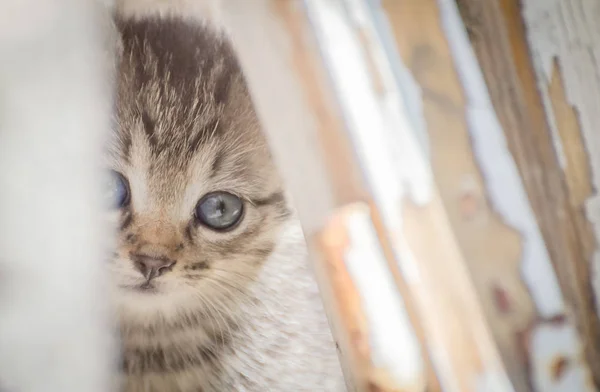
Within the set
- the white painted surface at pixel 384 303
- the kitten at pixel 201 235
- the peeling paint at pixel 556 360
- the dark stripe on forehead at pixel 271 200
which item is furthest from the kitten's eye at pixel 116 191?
the peeling paint at pixel 556 360

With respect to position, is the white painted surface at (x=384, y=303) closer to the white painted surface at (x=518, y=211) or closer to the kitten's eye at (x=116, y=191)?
the white painted surface at (x=518, y=211)

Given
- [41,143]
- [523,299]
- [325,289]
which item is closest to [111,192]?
[41,143]

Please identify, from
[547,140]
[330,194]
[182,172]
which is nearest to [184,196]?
[182,172]

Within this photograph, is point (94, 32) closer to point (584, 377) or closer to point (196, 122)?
point (196, 122)

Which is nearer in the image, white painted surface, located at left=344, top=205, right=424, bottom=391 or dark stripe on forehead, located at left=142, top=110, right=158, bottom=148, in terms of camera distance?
white painted surface, located at left=344, top=205, right=424, bottom=391

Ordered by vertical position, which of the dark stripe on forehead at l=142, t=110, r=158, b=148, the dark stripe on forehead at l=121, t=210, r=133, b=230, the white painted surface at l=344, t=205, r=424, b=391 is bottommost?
the white painted surface at l=344, t=205, r=424, b=391

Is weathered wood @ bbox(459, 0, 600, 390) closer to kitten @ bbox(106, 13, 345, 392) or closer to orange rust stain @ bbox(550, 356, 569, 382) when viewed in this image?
orange rust stain @ bbox(550, 356, 569, 382)

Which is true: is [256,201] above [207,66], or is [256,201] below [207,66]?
below

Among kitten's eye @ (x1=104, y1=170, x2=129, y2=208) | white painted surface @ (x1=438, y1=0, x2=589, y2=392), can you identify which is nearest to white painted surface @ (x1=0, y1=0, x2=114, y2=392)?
kitten's eye @ (x1=104, y1=170, x2=129, y2=208)
